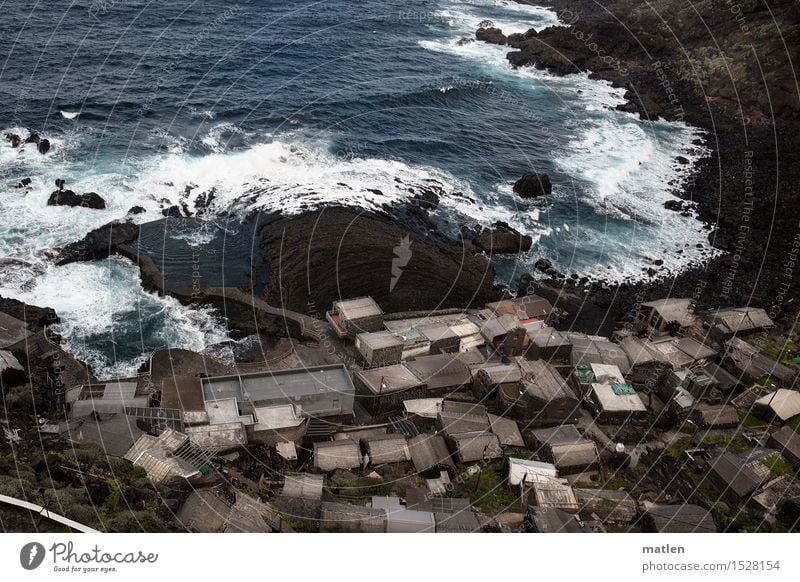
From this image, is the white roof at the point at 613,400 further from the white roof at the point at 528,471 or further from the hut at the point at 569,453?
the white roof at the point at 528,471

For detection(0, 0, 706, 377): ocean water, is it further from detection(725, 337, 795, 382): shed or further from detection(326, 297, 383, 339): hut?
detection(725, 337, 795, 382): shed

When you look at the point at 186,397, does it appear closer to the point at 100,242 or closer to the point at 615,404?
the point at 100,242

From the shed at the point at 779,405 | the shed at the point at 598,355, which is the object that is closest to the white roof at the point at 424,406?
the shed at the point at 598,355

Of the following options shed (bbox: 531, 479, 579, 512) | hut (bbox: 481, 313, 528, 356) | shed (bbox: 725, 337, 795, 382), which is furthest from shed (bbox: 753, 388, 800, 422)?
shed (bbox: 531, 479, 579, 512)

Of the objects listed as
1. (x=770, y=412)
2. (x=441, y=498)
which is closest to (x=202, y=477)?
(x=441, y=498)
